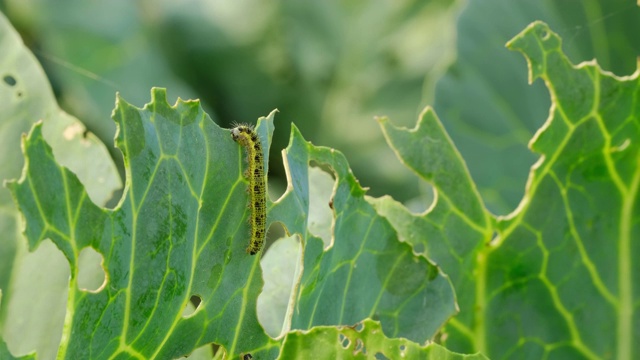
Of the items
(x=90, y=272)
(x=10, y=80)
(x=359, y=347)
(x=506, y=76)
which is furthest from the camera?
(x=506, y=76)

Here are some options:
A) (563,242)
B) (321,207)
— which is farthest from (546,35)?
(321,207)

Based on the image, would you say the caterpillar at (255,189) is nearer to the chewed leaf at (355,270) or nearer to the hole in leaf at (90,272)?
the chewed leaf at (355,270)

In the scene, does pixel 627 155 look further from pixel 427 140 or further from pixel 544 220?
pixel 427 140

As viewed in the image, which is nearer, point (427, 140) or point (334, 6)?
point (427, 140)

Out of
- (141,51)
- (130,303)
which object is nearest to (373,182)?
(141,51)

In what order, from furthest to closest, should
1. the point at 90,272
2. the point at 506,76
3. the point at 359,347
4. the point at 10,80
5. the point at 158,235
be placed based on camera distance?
1. the point at 506,76
2. the point at 10,80
3. the point at 90,272
4. the point at 359,347
5. the point at 158,235

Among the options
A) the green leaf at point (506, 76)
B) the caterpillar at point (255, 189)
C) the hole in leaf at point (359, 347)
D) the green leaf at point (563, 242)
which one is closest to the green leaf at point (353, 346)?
the hole in leaf at point (359, 347)

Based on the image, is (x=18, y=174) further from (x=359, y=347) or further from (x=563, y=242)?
(x=563, y=242)
